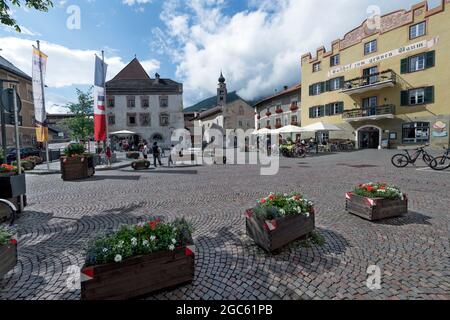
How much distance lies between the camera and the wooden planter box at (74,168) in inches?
401

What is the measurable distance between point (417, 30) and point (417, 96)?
592cm

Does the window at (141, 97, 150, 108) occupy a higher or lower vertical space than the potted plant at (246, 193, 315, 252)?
higher

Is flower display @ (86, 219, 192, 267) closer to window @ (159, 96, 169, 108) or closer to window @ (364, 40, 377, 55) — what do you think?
window @ (364, 40, 377, 55)

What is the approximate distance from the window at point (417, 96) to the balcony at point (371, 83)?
1.65 meters

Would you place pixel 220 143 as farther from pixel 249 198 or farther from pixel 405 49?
pixel 249 198

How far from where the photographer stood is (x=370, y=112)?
2434cm

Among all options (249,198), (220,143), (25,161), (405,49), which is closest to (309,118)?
(405,49)

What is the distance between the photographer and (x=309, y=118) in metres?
31.4

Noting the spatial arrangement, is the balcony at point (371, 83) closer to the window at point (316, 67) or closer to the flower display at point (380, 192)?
the window at point (316, 67)

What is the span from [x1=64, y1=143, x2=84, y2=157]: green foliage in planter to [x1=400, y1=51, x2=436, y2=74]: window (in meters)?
27.7

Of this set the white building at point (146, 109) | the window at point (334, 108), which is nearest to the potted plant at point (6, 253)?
the window at point (334, 108)

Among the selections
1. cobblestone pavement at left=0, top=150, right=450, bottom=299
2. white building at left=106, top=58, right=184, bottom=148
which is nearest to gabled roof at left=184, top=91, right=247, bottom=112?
white building at left=106, top=58, right=184, bottom=148

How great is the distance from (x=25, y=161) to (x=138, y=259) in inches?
614

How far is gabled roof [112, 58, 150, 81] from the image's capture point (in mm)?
44188
